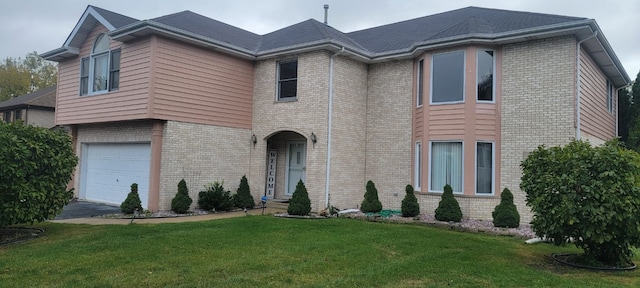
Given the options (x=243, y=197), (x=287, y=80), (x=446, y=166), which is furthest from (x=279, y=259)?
(x=287, y=80)

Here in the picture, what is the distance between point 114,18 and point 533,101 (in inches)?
525

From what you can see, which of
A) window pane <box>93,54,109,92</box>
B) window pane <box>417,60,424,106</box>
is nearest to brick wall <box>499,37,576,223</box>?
window pane <box>417,60,424,106</box>

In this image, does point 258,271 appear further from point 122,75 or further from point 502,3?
point 502,3

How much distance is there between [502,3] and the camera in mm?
21141

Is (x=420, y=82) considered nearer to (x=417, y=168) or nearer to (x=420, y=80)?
(x=420, y=80)

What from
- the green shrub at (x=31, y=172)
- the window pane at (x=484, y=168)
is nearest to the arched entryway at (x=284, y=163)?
the window pane at (x=484, y=168)

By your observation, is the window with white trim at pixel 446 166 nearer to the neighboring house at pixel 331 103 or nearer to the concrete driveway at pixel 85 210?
the neighboring house at pixel 331 103

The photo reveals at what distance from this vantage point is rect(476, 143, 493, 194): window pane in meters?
12.5

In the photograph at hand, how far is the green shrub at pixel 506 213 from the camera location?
11.1m

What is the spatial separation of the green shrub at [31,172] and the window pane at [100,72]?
5.72 m

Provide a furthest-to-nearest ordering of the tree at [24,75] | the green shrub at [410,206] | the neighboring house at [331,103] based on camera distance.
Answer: the tree at [24,75], the green shrub at [410,206], the neighboring house at [331,103]

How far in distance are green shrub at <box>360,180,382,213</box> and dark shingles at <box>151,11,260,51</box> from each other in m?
6.54

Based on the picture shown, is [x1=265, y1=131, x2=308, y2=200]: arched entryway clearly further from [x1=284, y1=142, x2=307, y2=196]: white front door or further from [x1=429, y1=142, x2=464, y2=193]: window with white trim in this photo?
[x1=429, y1=142, x2=464, y2=193]: window with white trim

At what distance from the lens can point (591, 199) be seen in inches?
261
